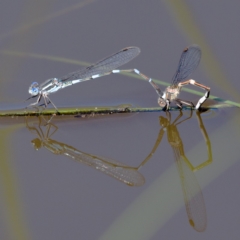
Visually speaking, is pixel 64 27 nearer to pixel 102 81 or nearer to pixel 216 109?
pixel 102 81

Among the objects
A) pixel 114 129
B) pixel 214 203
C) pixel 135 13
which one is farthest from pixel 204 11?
pixel 214 203

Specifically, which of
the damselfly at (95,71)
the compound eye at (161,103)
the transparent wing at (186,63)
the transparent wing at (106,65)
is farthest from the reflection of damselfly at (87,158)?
the transparent wing at (186,63)

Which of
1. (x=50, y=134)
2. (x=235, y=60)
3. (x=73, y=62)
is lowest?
(x=50, y=134)

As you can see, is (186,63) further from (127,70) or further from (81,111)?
(81,111)

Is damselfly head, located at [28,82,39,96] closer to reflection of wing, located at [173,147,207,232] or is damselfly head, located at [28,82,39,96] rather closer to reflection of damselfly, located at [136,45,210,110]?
reflection of damselfly, located at [136,45,210,110]

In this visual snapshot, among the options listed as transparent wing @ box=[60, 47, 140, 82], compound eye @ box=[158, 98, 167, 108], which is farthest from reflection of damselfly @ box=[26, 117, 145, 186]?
compound eye @ box=[158, 98, 167, 108]

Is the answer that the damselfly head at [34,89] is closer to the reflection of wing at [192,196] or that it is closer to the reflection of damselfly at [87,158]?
the reflection of damselfly at [87,158]
